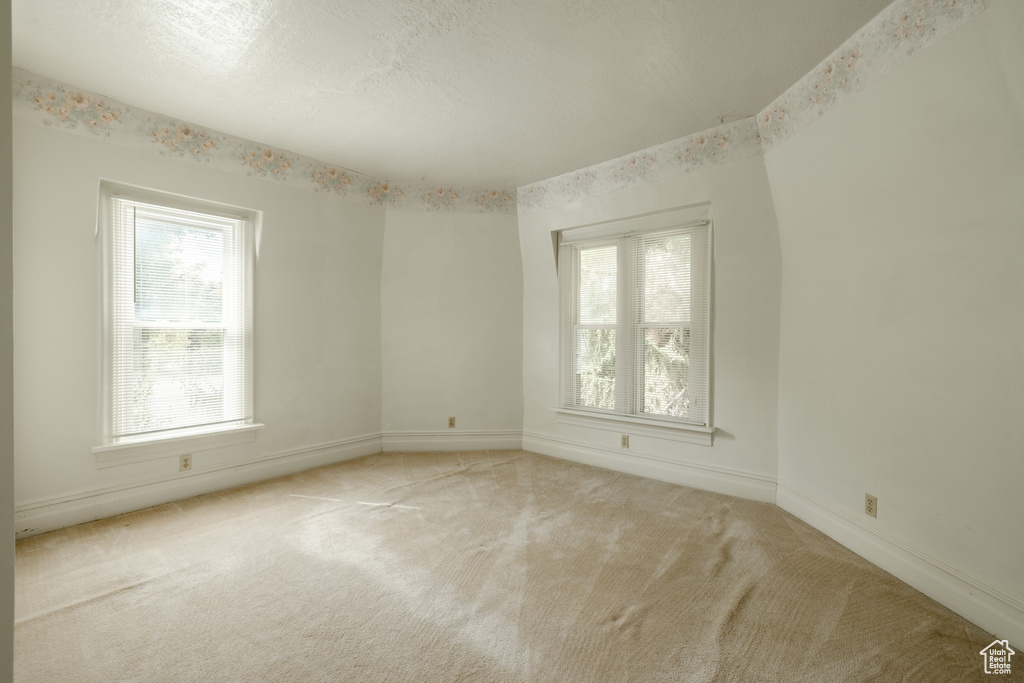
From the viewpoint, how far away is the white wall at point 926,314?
68.2 inches

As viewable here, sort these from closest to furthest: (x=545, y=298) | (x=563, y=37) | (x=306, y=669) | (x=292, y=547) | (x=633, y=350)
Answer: (x=306, y=669)
(x=563, y=37)
(x=292, y=547)
(x=633, y=350)
(x=545, y=298)

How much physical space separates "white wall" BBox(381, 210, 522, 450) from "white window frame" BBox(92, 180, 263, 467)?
1.20m

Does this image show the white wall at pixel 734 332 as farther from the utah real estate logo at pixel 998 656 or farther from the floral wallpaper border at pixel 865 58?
the utah real estate logo at pixel 998 656

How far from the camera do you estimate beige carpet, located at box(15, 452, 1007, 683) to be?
163 centimetres

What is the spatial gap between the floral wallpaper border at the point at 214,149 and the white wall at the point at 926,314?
2722mm

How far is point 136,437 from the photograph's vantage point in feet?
9.73

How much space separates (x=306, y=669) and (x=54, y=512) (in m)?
2.16

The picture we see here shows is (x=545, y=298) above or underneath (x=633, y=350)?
above

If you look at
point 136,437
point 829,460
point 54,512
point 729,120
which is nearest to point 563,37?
point 729,120

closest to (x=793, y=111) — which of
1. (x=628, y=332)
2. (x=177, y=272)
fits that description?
(x=628, y=332)

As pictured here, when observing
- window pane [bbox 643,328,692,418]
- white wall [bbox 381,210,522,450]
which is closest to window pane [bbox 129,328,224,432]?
white wall [bbox 381,210,522,450]

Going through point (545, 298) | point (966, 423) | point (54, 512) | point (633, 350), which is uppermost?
point (545, 298)

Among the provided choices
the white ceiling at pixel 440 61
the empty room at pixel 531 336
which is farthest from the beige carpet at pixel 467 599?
the white ceiling at pixel 440 61

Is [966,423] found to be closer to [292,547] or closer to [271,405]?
[292,547]
